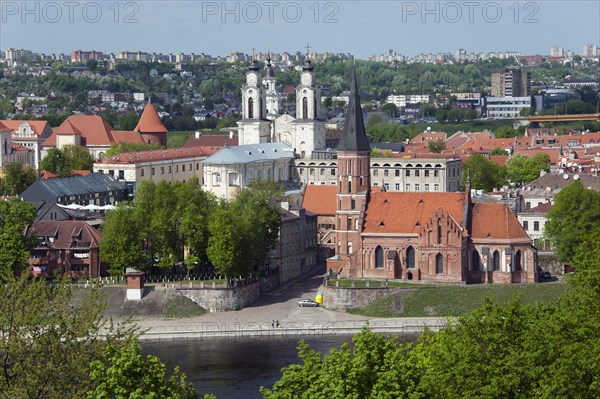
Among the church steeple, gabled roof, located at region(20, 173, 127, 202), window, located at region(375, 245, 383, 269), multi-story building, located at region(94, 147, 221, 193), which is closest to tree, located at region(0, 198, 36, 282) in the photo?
gabled roof, located at region(20, 173, 127, 202)

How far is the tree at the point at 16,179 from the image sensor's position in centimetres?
12000

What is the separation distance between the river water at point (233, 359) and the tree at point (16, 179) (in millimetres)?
42972

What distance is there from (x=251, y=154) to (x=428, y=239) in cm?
3338

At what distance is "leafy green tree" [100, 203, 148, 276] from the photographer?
89062 mm

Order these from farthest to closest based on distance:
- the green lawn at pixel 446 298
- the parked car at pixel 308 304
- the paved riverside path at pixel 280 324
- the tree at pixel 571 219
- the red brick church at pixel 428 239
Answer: the tree at pixel 571 219 → the red brick church at pixel 428 239 → the parked car at pixel 308 304 → the green lawn at pixel 446 298 → the paved riverside path at pixel 280 324

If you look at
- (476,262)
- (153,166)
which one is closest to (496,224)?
(476,262)

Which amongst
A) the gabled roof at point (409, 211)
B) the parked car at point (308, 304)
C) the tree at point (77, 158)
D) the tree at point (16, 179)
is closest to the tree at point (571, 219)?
the gabled roof at point (409, 211)

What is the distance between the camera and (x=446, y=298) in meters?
84.9

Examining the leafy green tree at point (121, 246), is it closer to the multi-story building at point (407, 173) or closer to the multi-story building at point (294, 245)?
the multi-story building at point (294, 245)

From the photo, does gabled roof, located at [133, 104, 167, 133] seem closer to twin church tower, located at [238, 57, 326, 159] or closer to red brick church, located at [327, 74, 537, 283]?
twin church tower, located at [238, 57, 326, 159]

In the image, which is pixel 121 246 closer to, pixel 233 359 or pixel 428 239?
pixel 428 239

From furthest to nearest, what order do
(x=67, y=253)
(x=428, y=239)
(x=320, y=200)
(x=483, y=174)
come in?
1. (x=483, y=174)
2. (x=320, y=200)
3. (x=67, y=253)
4. (x=428, y=239)

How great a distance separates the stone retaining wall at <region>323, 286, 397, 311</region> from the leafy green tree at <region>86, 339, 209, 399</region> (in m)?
42.4

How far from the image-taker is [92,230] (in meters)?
92.8
